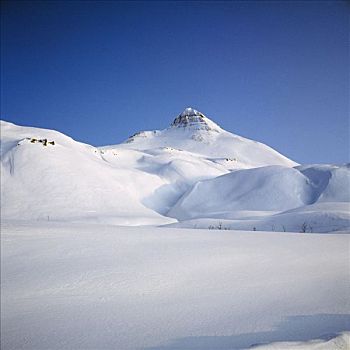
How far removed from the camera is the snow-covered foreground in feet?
4.87

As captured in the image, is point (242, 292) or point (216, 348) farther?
point (242, 292)

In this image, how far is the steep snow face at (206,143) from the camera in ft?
139

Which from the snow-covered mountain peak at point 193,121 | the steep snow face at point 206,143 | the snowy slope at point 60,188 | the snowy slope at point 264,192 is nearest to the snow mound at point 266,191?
the snowy slope at point 264,192

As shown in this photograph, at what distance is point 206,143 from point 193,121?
17649 millimetres

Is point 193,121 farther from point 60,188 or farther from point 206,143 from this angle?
point 60,188

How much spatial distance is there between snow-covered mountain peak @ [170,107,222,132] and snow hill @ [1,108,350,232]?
4222 centimetres

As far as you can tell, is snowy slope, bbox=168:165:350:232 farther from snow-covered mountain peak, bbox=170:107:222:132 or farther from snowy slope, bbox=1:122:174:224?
snow-covered mountain peak, bbox=170:107:222:132

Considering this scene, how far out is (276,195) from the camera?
15078mm

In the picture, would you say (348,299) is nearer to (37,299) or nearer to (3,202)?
(37,299)

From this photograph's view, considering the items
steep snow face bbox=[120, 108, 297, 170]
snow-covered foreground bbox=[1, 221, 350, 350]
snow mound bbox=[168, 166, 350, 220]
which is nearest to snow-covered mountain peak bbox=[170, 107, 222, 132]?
steep snow face bbox=[120, 108, 297, 170]

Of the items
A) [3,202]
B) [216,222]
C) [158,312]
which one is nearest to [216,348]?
[158,312]

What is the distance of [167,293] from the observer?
2.08 meters

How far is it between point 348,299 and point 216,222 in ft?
25.2

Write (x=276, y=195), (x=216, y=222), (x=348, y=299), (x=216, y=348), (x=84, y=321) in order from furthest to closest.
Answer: (x=276, y=195) → (x=216, y=222) → (x=348, y=299) → (x=84, y=321) → (x=216, y=348)
